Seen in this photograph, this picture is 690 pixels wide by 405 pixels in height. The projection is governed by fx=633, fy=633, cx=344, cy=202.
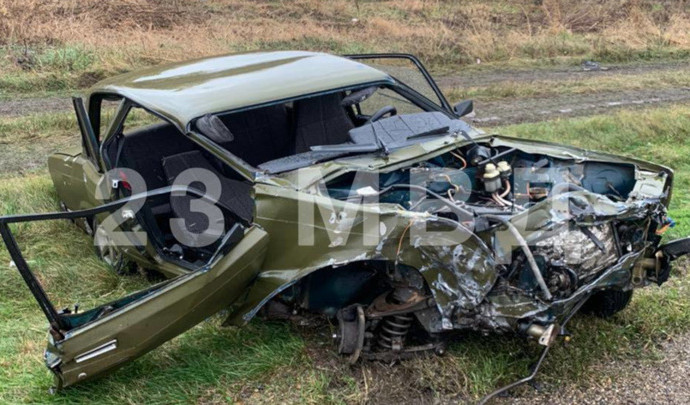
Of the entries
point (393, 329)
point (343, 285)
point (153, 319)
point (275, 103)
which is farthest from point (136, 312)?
point (275, 103)

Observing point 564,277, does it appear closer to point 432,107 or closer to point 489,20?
point 432,107

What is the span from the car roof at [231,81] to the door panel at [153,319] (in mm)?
874

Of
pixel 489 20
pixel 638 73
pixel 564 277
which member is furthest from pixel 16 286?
pixel 489 20

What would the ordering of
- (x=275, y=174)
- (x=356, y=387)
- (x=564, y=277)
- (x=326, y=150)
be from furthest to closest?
1. (x=326, y=150)
2. (x=275, y=174)
3. (x=356, y=387)
4. (x=564, y=277)

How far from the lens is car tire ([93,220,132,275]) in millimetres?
4531

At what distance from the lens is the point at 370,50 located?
13914 millimetres

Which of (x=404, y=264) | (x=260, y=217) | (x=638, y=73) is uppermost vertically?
(x=260, y=217)

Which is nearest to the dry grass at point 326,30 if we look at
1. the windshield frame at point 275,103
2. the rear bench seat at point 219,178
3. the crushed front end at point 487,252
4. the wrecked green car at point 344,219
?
the rear bench seat at point 219,178

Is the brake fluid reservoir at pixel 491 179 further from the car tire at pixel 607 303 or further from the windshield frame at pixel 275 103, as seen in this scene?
the car tire at pixel 607 303

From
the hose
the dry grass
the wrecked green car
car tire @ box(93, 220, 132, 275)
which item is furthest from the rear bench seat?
the dry grass

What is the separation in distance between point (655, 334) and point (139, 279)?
3.44 meters

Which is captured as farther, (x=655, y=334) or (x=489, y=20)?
(x=489, y=20)

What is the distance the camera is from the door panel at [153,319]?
3.01 metres

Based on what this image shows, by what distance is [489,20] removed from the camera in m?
17.9
